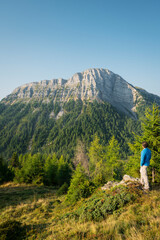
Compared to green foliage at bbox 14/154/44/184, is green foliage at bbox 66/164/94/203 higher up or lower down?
higher up

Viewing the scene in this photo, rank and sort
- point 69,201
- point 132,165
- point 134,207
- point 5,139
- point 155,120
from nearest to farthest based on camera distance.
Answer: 1. point 134,207
2. point 69,201
3. point 155,120
4. point 132,165
5. point 5,139

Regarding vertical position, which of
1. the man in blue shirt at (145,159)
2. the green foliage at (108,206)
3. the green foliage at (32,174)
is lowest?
the green foliage at (32,174)

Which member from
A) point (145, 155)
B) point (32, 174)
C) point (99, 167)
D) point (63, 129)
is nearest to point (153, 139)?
point (145, 155)

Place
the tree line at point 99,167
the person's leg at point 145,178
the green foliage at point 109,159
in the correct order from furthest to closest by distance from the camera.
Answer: the green foliage at point 109,159, the tree line at point 99,167, the person's leg at point 145,178

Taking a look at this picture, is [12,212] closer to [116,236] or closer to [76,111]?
[116,236]

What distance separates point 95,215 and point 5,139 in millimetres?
177968

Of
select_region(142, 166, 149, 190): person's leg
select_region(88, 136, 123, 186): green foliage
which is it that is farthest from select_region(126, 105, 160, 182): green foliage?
select_region(88, 136, 123, 186): green foliage

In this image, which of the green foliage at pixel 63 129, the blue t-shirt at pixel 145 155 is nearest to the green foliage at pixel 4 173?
the blue t-shirt at pixel 145 155

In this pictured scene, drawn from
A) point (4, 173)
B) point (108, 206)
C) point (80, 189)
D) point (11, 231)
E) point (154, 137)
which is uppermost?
point (154, 137)

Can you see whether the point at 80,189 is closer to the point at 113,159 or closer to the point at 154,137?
the point at 154,137

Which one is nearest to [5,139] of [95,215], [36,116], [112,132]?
[36,116]

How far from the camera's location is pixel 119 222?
5254 millimetres

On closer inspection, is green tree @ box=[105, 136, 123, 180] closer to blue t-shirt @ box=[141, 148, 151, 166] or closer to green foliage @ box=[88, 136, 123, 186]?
green foliage @ box=[88, 136, 123, 186]

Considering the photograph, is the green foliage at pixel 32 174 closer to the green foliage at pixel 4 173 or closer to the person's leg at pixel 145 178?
the green foliage at pixel 4 173
